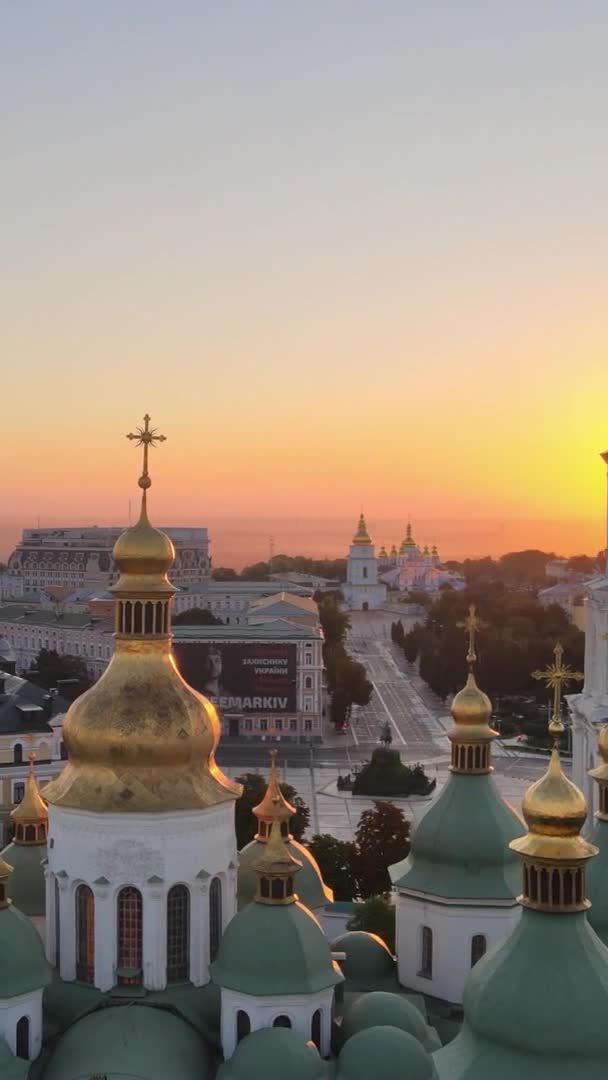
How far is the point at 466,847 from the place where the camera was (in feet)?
72.0

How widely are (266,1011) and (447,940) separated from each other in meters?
5.35

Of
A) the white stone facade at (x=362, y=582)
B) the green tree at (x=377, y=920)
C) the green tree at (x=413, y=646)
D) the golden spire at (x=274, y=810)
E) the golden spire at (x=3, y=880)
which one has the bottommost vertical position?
the green tree at (x=377, y=920)

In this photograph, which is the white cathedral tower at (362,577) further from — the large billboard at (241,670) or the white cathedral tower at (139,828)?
the white cathedral tower at (139,828)

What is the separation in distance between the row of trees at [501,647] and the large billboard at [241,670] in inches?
394

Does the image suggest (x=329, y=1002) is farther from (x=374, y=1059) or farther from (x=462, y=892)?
(x=462, y=892)

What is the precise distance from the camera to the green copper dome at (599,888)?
19.6 m

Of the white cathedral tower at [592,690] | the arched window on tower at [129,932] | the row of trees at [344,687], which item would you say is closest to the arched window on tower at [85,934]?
the arched window on tower at [129,932]

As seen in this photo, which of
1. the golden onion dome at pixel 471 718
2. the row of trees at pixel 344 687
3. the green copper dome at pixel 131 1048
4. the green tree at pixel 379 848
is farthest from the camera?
the row of trees at pixel 344 687

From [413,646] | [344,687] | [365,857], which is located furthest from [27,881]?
[413,646]

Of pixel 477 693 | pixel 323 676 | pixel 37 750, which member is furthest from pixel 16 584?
pixel 477 693

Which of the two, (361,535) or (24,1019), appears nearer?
(24,1019)

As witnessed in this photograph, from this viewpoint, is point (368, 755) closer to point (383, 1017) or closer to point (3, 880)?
point (383, 1017)

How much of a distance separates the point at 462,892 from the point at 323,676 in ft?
200

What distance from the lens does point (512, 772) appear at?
5947 centimetres
